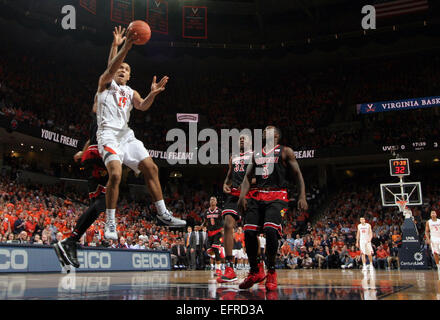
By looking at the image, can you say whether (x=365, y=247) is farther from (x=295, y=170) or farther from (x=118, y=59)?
(x=118, y=59)

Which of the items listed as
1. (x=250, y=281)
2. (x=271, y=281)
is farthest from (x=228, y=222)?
(x=271, y=281)

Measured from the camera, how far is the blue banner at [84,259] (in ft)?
31.8

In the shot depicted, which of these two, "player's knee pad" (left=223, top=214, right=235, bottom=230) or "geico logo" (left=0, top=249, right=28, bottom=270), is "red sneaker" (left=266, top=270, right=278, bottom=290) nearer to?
"player's knee pad" (left=223, top=214, right=235, bottom=230)

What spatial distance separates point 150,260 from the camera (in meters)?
14.5

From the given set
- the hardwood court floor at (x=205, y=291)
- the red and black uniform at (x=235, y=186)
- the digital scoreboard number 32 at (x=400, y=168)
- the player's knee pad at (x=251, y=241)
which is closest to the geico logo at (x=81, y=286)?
the hardwood court floor at (x=205, y=291)

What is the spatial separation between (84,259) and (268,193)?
7512mm

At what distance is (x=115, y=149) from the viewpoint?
469 centimetres

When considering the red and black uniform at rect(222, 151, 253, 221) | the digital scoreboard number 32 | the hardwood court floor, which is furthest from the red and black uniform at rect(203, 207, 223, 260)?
the digital scoreboard number 32

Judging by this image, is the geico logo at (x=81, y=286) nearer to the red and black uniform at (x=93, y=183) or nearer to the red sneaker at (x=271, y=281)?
the red and black uniform at (x=93, y=183)

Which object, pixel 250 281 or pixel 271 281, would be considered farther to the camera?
pixel 250 281

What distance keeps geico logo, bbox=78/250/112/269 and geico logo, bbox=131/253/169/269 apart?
1139 mm

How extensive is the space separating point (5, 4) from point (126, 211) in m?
12.2
